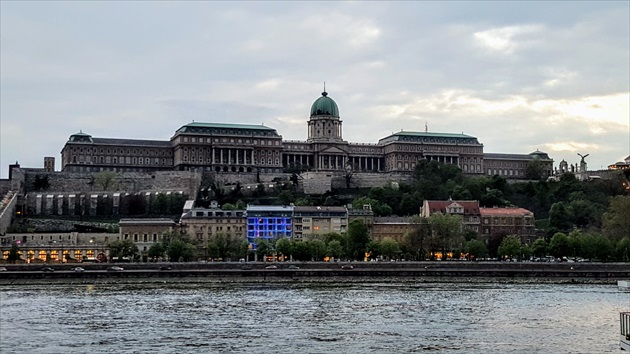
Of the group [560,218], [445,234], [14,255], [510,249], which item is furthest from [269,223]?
[560,218]

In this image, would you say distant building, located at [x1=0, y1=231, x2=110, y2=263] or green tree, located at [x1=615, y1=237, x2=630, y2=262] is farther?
distant building, located at [x1=0, y1=231, x2=110, y2=263]

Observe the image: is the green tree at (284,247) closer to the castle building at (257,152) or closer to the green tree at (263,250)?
the green tree at (263,250)

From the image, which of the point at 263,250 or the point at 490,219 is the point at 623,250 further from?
the point at 263,250

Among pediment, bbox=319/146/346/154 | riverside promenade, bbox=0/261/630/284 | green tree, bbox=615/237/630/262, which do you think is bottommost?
riverside promenade, bbox=0/261/630/284

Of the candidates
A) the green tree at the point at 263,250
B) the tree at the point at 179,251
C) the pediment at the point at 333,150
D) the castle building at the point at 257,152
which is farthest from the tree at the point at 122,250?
the pediment at the point at 333,150

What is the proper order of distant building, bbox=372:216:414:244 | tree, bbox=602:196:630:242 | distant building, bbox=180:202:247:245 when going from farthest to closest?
distant building, bbox=372:216:414:244 → distant building, bbox=180:202:247:245 → tree, bbox=602:196:630:242

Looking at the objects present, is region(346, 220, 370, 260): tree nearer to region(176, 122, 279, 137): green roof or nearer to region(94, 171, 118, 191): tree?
region(94, 171, 118, 191): tree

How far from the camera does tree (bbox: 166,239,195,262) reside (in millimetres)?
107750

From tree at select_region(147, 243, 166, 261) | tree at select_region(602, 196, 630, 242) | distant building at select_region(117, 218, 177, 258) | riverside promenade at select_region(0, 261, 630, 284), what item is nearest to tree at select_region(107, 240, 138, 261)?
tree at select_region(147, 243, 166, 261)

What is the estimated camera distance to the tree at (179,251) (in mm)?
107750

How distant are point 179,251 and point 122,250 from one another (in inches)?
325

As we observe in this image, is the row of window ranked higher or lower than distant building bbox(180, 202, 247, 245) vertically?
higher

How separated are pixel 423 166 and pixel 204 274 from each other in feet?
301

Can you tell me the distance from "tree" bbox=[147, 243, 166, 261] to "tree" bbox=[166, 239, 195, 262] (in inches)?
45.7
